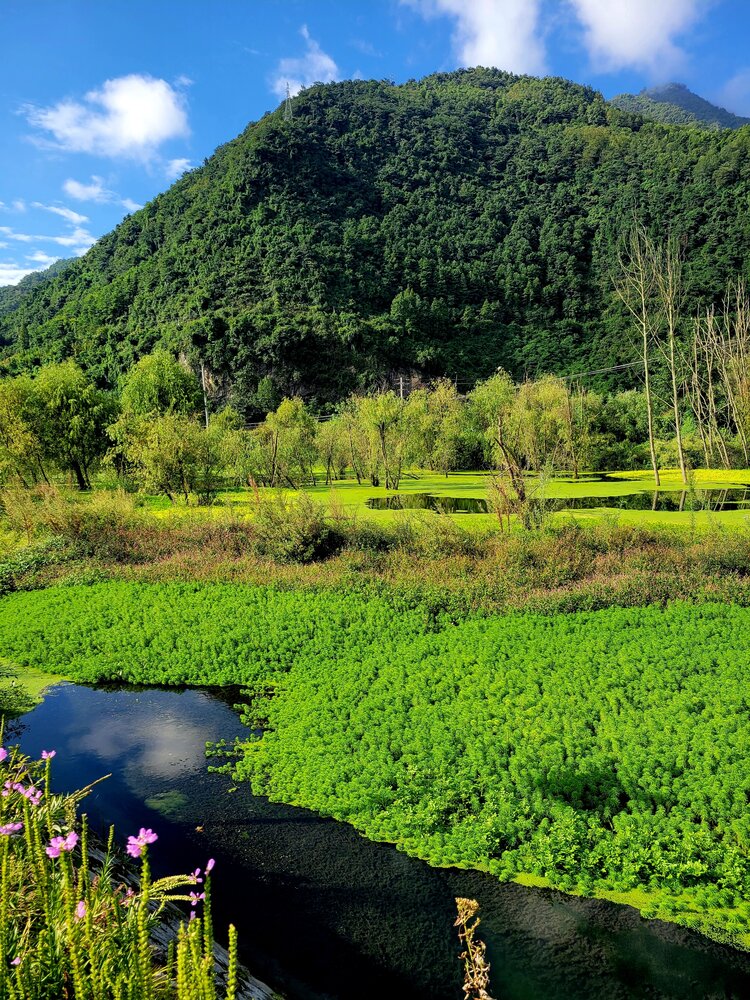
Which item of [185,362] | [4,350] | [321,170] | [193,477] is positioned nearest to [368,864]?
[193,477]

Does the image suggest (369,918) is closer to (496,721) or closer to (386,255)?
(496,721)

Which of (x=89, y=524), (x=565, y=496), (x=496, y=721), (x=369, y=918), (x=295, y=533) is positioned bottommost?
(x=369, y=918)

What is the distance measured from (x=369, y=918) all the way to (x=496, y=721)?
330 cm

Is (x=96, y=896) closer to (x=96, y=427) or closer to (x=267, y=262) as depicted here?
(x=96, y=427)

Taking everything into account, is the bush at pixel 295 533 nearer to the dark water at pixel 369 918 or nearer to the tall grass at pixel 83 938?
the dark water at pixel 369 918

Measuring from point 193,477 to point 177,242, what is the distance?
81038 mm

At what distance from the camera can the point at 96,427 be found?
3856 cm

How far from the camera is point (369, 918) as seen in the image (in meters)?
5.77

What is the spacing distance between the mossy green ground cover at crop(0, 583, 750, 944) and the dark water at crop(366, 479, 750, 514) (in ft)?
44.1

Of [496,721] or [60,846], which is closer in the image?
[60,846]

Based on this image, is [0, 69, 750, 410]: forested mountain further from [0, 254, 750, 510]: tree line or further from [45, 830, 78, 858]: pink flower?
[45, 830, 78, 858]: pink flower

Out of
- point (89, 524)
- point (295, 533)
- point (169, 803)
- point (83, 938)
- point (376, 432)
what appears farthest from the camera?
point (376, 432)

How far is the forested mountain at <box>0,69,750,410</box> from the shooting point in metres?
83.9

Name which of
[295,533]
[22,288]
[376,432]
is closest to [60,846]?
[295,533]
